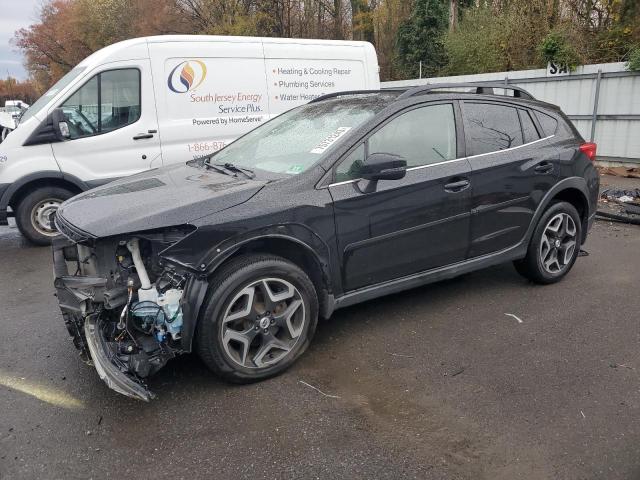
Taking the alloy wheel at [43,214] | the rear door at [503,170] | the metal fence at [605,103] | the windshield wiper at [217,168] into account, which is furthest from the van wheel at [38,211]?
the metal fence at [605,103]

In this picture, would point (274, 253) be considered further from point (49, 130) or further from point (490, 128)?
point (49, 130)

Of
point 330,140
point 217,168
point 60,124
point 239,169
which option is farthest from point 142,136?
point 330,140

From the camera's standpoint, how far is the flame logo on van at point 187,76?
6.98 meters

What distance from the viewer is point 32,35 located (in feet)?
170

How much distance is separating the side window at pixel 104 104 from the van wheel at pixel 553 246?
16.3 feet

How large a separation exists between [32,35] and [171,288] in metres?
58.9

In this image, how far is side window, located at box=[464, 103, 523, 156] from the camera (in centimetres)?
420

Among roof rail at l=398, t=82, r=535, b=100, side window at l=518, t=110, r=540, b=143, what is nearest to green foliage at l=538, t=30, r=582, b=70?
roof rail at l=398, t=82, r=535, b=100

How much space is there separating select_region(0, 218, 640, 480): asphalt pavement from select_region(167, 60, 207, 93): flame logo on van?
3.64 m

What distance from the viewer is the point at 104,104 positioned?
6.70 meters

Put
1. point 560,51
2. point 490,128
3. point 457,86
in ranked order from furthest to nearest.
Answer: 1. point 560,51
2. point 490,128
3. point 457,86

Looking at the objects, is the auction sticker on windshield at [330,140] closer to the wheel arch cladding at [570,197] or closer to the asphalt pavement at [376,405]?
the asphalt pavement at [376,405]

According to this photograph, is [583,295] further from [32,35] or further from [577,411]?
[32,35]

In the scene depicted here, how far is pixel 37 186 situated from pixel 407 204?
4989 mm
